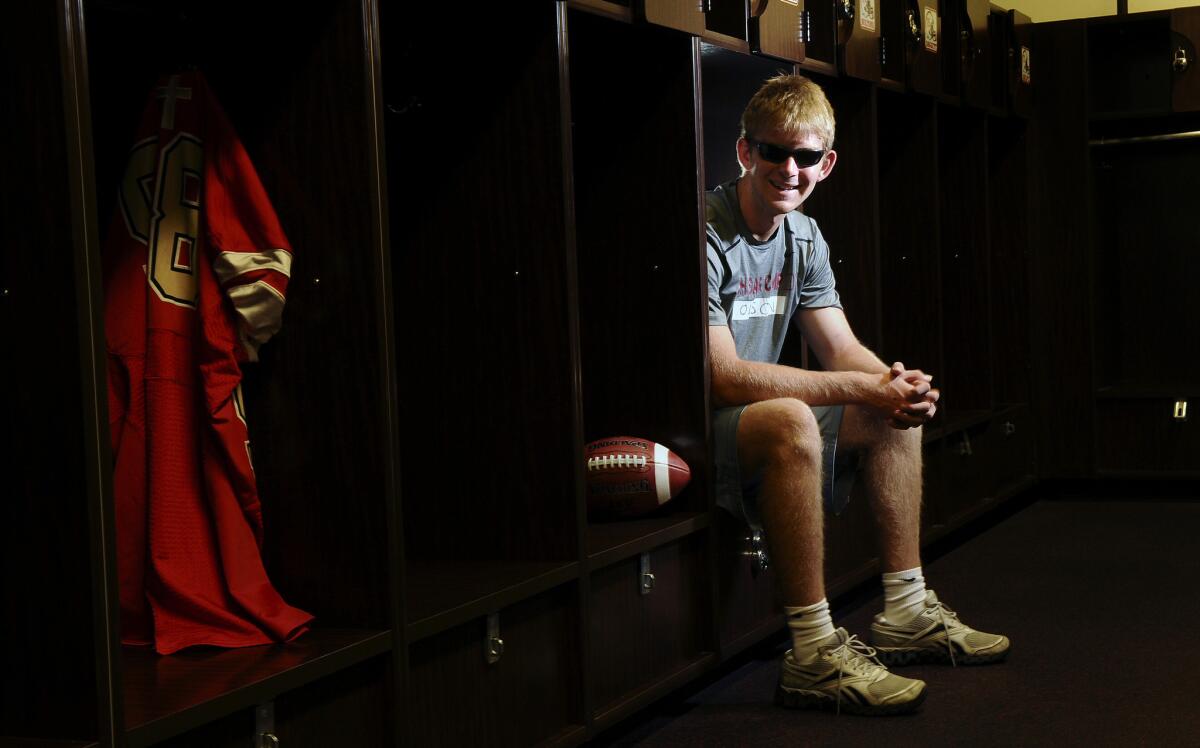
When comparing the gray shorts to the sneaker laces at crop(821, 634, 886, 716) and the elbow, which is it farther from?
the sneaker laces at crop(821, 634, 886, 716)

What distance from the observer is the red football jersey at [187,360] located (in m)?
1.84

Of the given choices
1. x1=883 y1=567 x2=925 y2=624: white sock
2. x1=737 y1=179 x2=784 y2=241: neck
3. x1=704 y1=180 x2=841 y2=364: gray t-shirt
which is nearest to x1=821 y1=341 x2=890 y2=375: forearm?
x1=704 y1=180 x2=841 y2=364: gray t-shirt

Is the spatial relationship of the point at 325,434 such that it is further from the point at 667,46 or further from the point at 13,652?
the point at 667,46

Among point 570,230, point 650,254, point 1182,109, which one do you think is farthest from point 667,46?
point 1182,109

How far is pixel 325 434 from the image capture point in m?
1.94

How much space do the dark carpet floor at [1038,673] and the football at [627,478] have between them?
421 millimetres

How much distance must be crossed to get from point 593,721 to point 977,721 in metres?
0.73

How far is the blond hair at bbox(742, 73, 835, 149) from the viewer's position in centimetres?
296

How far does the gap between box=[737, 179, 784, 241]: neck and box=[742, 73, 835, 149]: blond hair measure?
0.40 ft

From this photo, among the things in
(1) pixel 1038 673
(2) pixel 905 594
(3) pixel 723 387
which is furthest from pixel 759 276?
(1) pixel 1038 673

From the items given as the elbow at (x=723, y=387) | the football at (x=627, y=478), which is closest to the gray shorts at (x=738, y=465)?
the elbow at (x=723, y=387)

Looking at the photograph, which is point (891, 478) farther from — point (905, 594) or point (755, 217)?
point (755, 217)

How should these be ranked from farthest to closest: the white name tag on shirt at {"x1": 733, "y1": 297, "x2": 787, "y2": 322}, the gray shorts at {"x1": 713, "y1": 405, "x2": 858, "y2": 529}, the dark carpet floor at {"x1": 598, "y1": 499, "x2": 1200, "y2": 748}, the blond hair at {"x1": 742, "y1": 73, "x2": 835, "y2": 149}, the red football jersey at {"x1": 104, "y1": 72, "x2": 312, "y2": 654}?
the white name tag on shirt at {"x1": 733, "y1": 297, "x2": 787, "y2": 322} → the blond hair at {"x1": 742, "y1": 73, "x2": 835, "y2": 149} → the gray shorts at {"x1": 713, "y1": 405, "x2": 858, "y2": 529} → the dark carpet floor at {"x1": 598, "y1": 499, "x2": 1200, "y2": 748} → the red football jersey at {"x1": 104, "y1": 72, "x2": 312, "y2": 654}

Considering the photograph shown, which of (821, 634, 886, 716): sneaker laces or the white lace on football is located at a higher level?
the white lace on football
